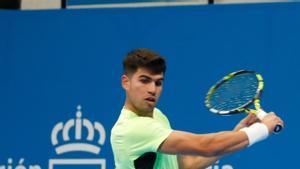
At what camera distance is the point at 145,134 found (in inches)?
186

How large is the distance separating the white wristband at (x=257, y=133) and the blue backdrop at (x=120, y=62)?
7.00ft

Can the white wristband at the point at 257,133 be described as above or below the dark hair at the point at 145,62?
below

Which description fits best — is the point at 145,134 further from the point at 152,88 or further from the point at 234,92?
the point at 234,92

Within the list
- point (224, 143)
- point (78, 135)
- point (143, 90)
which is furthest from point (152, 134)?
point (78, 135)

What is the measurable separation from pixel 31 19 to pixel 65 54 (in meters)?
0.40

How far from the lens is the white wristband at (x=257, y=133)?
4.54 m

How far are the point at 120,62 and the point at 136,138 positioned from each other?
2.46 meters

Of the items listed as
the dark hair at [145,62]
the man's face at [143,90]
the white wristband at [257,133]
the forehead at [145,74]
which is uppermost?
the dark hair at [145,62]

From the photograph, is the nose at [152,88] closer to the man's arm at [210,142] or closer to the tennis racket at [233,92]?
the man's arm at [210,142]

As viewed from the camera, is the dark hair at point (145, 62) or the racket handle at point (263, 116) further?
the dark hair at point (145, 62)

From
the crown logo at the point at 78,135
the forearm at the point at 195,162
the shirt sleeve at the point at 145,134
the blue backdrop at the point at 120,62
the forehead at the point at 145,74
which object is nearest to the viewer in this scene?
the shirt sleeve at the point at 145,134

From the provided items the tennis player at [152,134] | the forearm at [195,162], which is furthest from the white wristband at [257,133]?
the forearm at [195,162]

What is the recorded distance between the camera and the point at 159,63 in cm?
484

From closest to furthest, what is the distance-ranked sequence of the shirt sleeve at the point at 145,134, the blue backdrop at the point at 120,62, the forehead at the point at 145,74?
the shirt sleeve at the point at 145,134 < the forehead at the point at 145,74 < the blue backdrop at the point at 120,62
